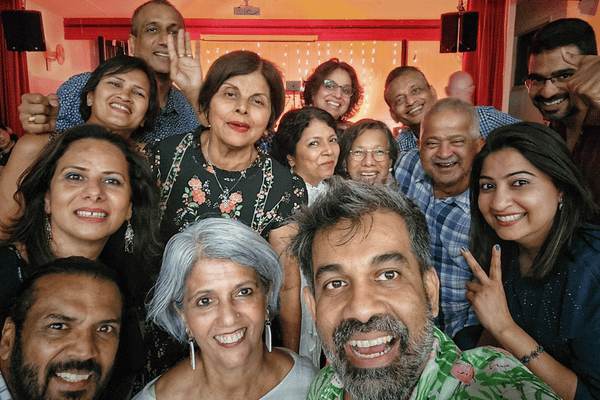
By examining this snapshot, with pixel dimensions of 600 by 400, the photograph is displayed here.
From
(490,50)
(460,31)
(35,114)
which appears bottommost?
(35,114)

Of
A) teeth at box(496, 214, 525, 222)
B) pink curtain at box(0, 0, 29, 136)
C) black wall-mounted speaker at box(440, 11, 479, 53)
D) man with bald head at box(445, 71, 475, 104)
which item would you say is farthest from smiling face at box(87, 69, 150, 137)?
pink curtain at box(0, 0, 29, 136)

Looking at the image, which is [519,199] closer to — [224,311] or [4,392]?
[224,311]

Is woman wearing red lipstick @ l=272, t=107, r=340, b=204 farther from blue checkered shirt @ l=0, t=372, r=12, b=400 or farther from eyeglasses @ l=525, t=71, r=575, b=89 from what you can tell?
blue checkered shirt @ l=0, t=372, r=12, b=400

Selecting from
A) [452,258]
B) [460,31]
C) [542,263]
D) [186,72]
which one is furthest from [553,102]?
[460,31]

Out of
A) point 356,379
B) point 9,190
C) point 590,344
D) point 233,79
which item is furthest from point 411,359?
point 9,190

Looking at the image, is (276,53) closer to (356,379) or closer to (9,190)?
(9,190)

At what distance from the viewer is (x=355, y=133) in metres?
3.04

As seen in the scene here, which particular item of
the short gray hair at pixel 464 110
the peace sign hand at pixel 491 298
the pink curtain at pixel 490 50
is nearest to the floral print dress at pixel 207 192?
the peace sign hand at pixel 491 298

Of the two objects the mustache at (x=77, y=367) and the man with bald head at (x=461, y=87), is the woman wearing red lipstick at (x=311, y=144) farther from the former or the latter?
the man with bald head at (x=461, y=87)

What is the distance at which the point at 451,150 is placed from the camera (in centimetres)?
255

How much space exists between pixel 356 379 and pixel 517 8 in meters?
7.22

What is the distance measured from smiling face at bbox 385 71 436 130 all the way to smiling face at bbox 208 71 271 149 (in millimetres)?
1756

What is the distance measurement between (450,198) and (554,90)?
87 centimetres

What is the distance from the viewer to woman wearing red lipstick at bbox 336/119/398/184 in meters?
3.02
